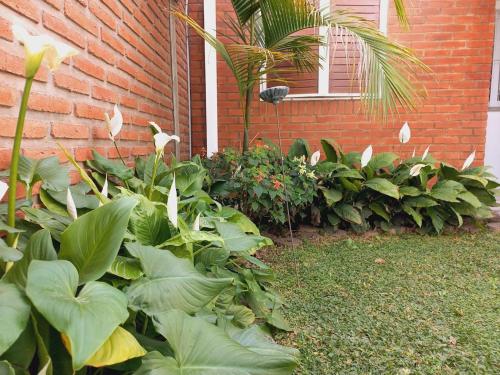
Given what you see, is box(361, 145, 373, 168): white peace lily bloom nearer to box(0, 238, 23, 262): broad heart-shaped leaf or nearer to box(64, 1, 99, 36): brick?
box(64, 1, 99, 36): brick

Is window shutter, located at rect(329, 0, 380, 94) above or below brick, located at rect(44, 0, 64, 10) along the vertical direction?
above

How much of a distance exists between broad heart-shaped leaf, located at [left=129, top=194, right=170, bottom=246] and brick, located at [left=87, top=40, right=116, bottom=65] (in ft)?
2.87

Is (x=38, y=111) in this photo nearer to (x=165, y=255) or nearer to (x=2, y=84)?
(x=2, y=84)

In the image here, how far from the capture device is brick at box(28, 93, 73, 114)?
1.36 meters

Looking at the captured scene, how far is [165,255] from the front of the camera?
3.65 feet

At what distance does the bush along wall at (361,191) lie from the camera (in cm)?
308

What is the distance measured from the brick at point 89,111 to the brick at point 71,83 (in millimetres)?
65

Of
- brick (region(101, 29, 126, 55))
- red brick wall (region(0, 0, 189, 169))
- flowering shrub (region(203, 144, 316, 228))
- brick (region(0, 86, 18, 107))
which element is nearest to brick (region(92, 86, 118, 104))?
red brick wall (region(0, 0, 189, 169))

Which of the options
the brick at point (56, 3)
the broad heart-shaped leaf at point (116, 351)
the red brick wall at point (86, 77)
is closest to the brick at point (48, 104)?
the red brick wall at point (86, 77)

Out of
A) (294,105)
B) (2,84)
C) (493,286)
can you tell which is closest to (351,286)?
(493,286)

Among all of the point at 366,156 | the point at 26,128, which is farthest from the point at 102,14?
the point at 366,156

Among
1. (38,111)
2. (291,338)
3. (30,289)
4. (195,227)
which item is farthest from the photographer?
(291,338)

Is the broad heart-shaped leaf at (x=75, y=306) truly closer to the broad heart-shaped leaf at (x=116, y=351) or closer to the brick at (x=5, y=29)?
the broad heart-shaped leaf at (x=116, y=351)

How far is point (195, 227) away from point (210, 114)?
287cm
